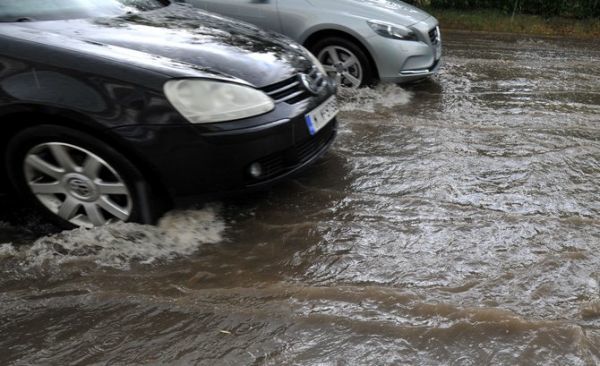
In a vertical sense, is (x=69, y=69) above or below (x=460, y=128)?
above

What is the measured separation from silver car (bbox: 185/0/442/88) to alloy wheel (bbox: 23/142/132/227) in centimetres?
327

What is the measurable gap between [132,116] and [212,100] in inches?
16.4

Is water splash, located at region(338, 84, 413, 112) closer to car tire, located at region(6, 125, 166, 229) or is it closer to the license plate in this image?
the license plate

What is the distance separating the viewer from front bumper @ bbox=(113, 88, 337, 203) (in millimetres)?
2641

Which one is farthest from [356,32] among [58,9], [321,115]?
[58,9]

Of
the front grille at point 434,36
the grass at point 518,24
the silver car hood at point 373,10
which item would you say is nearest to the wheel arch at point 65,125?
the silver car hood at point 373,10

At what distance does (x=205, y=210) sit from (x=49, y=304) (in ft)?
3.43

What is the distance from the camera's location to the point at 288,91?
309 cm

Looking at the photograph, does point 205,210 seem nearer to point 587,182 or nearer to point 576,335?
point 576,335

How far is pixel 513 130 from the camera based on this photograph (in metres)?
4.67

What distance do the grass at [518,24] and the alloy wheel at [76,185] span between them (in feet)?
28.3

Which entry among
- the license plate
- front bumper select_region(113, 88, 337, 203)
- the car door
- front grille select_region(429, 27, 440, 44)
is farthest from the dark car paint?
front grille select_region(429, 27, 440, 44)

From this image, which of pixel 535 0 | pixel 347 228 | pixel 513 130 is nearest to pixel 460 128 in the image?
pixel 513 130

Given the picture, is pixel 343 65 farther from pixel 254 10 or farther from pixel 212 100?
pixel 212 100
